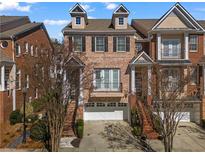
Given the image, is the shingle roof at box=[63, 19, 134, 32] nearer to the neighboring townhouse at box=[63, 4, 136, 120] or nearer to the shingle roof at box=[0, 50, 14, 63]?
the neighboring townhouse at box=[63, 4, 136, 120]

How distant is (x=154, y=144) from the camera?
2289 cm

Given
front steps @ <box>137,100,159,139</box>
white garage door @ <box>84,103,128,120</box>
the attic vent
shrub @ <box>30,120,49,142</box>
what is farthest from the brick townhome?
shrub @ <box>30,120,49,142</box>

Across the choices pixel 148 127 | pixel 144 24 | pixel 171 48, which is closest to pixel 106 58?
pixel 171 48

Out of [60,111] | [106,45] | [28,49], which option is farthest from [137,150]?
[28,49]

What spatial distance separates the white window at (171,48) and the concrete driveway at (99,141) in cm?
753

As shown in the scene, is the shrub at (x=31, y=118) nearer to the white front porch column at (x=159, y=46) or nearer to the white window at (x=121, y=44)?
the white window at (x=121, y=44)

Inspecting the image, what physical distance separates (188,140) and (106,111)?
9.45 metres

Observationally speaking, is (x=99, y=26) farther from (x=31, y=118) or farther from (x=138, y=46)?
(x=31, y=118)

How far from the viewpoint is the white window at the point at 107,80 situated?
105 ft

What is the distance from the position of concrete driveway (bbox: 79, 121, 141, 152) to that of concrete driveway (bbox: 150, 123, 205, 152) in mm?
2059

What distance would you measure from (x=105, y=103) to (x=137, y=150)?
11.1 metres

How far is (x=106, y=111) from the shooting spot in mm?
31891

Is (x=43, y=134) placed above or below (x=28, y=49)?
below

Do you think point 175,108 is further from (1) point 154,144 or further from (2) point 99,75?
(2) point 99,75
